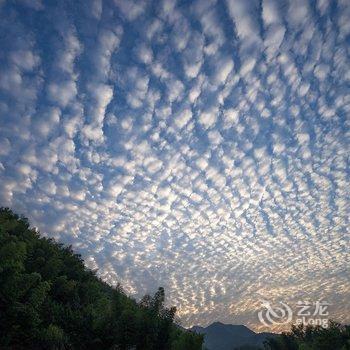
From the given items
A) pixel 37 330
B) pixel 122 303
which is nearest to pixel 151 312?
pixel 122 303

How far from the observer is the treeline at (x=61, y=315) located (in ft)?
41.3

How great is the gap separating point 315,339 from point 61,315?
27402mm

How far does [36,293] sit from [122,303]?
5.02 meters

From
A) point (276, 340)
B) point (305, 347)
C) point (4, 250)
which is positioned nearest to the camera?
point (4, 250)

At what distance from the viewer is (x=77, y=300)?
18953 mm

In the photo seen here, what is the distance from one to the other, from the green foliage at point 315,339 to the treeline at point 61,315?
63.8ft

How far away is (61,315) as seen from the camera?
51.1ft

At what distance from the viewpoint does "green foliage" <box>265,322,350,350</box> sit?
31078 mm

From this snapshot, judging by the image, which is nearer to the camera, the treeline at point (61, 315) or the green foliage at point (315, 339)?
Result: the treeline at point (61, 315)

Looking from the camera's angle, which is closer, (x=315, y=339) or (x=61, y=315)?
(x=61, y=315)

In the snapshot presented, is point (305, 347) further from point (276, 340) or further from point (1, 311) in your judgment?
point (1, 311)

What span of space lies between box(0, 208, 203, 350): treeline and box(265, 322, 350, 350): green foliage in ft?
63.8

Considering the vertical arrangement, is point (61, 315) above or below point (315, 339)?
below

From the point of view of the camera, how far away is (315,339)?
33.0 metres
